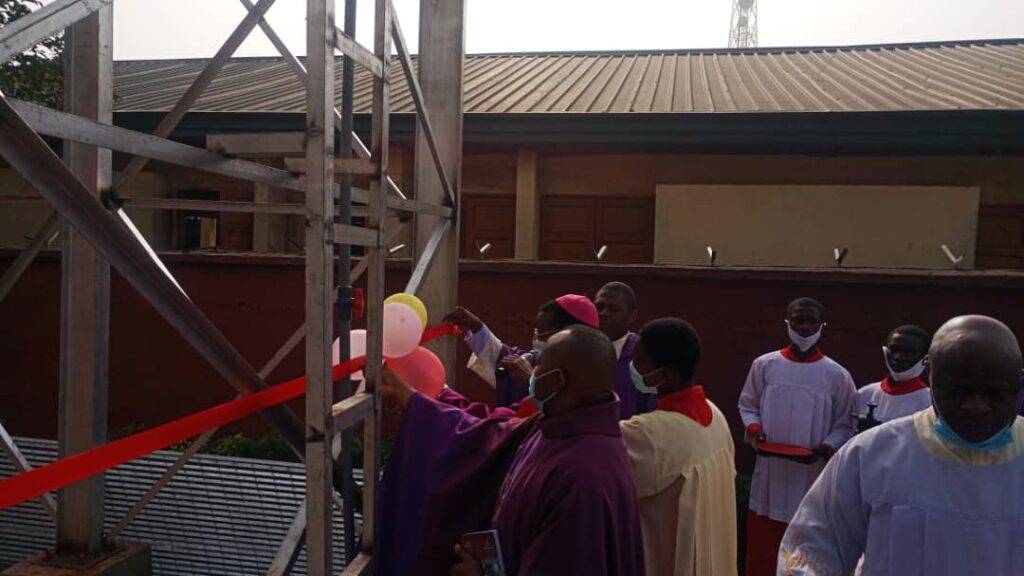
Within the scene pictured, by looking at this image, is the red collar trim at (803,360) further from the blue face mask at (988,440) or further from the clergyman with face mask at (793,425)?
the blue face mask at (988,440)

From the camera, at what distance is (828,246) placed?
7.95 m

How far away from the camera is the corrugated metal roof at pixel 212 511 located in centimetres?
430

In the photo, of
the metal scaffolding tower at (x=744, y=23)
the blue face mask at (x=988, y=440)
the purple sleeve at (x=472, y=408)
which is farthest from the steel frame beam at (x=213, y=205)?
the metal scaffolding tower at (x=744, y=23)

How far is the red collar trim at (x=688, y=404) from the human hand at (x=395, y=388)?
0.96 m

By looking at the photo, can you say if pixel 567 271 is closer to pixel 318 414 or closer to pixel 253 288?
pixel 253 288

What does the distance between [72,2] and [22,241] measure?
8.35 m

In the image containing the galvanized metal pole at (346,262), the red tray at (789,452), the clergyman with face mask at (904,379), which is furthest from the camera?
the red tray at (789,452)

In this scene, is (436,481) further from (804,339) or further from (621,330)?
(804,339)

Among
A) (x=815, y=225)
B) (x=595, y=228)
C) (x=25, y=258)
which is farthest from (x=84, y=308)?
(x=815, y=225)

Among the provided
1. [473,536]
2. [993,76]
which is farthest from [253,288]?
[993,76]

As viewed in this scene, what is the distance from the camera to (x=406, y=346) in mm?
2957

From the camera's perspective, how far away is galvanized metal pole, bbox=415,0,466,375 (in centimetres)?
376

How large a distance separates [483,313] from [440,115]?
2.43 m

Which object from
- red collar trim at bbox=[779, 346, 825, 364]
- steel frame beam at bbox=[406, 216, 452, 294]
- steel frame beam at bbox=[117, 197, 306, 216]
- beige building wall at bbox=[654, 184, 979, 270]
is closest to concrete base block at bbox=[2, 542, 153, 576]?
steel frame beam at bbox=[117, 197, 306, 216]
